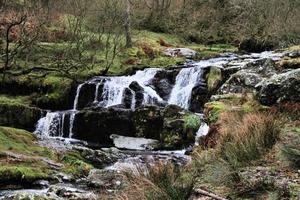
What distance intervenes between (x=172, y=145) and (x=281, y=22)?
1650cm

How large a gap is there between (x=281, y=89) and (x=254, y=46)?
21.0 m

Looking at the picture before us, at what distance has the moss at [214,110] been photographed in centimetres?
1078

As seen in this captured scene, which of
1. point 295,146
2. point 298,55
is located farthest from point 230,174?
point 298,55

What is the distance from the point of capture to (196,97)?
61.3 feet

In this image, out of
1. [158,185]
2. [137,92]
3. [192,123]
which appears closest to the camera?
[158,185]

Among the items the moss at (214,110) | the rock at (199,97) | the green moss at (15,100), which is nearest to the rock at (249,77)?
the moss at (214,110)

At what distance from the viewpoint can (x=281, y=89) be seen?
31.1 feet

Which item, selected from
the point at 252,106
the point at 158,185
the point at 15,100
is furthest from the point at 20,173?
the point at 15,100

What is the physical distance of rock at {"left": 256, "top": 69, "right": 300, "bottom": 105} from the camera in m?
9.21

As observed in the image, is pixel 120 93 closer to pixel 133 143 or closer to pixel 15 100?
pixel 133 143

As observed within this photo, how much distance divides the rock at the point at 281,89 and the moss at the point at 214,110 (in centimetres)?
104

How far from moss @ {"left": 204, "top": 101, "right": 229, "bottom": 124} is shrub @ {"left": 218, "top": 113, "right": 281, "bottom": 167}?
2938 millimetres

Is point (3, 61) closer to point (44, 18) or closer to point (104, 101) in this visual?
point (44, 18)

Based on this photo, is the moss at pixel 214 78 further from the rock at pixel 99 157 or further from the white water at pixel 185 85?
the rock at pixel 99 157
